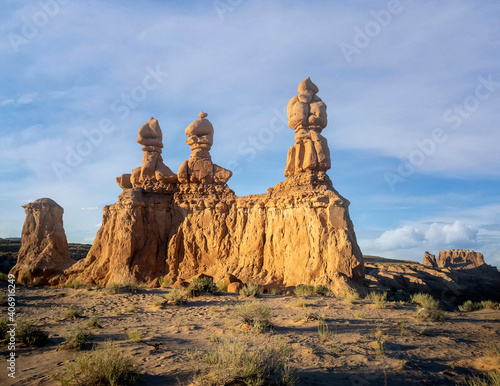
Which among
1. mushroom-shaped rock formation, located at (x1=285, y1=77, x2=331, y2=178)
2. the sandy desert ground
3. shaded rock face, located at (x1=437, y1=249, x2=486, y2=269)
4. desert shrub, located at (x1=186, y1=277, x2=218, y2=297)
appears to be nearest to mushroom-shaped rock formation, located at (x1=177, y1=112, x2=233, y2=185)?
mushroom-shaped rock formation, located at (x1=285, y1=77, x2=331, y2=178)

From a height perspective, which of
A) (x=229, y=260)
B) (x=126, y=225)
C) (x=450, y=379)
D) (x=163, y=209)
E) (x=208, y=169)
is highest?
(x=208, y=169)

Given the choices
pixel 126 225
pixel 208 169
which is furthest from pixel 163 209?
pixel 208 169

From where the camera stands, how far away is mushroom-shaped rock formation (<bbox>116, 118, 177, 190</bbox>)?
2430 cm

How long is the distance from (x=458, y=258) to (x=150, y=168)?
60855 mm

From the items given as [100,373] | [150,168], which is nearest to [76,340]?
[100,373]

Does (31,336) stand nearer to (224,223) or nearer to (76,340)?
(76,340)

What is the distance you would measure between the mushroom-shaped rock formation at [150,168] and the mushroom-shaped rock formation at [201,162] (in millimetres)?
1286

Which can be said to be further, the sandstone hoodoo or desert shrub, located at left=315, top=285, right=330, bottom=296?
the sandstone hoodoo

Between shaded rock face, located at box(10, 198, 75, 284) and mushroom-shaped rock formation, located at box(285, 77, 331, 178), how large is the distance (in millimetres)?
17121

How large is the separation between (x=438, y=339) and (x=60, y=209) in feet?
80.3

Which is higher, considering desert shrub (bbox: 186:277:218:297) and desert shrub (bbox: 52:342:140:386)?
desert shrub (bbox: 186:277:218:297)

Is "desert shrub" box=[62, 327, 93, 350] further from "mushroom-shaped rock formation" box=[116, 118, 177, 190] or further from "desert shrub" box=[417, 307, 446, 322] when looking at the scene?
"mushroom-shaped rock formation" box=[116, 118, 177, 190]

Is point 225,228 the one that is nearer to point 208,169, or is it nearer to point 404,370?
point 208,169

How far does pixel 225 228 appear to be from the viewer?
22016 mm
